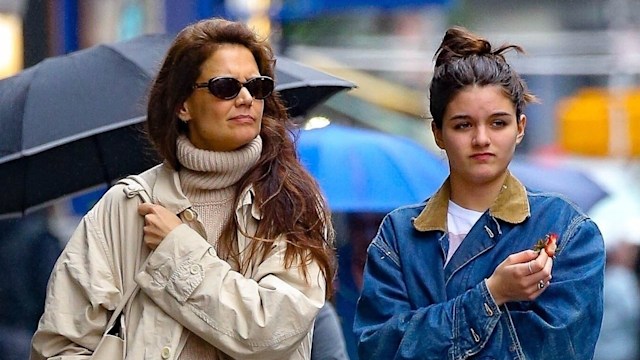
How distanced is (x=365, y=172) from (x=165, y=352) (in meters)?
4.86

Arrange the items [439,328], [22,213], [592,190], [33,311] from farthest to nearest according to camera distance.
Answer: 1. [592,190]
2. [33,311]
3. [22,213]
4. [439,328]

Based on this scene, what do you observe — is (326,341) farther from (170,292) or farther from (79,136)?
(170,292)

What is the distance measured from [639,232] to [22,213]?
31.9 ft

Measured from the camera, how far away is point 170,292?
361 centimetres

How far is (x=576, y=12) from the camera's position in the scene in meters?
22.2

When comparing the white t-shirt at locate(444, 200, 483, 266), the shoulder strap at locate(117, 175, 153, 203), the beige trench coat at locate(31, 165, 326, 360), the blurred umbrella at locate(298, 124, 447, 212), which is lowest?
the blurred umbrella at locate(298, 124, 447, 212)

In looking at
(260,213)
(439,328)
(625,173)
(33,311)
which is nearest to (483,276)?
(439,328)

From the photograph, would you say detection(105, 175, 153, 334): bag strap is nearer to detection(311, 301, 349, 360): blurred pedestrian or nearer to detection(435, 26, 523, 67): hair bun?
detection(435, 26, 523, 67): hair bun

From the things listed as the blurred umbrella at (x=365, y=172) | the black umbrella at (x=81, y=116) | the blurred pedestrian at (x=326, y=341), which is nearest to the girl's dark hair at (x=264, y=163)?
the blurred pedestrian at (x=326, y=341)

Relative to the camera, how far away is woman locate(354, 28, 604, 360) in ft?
11.4

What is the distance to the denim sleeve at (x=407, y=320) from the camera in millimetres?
3484

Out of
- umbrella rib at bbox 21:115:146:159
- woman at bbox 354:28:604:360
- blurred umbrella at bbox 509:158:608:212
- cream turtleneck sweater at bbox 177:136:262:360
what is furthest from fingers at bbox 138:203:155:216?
blurred umbrella at bbox 509:158:608:212

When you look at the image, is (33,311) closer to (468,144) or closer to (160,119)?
(160,119)

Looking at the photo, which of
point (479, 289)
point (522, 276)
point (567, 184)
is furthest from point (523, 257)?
point (567, 184)
